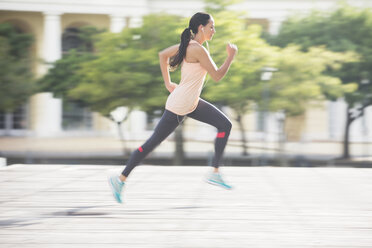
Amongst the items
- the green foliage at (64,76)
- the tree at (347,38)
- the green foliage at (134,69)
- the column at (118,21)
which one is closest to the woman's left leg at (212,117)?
the green foliage at (134,69)

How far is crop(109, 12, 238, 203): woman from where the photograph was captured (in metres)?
4.18

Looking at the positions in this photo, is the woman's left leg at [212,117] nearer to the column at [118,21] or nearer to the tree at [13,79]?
the tree at [13,79]

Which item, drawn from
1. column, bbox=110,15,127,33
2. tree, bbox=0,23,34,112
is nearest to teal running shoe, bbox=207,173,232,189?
tree, bbox=0,23,34,112

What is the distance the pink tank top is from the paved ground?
79 centimetres

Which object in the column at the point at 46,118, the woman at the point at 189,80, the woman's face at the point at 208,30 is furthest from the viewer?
the column at the point at 46,118

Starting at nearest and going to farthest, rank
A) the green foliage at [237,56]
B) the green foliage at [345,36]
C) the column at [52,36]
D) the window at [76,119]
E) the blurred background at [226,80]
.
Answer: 1. the green foliage at [237,56]
2. the blurred background at [226,80]
3. the green foliage at [345,36]
4. the column at [52,36]
5. the window at [76,119]

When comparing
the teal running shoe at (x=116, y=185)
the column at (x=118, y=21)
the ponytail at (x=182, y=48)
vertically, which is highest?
the column at (x=118, y=21)

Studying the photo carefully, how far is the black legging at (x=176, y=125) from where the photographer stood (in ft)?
14.2

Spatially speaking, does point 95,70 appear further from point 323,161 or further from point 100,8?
point 100,8

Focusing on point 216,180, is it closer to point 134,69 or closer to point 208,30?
point 208,30

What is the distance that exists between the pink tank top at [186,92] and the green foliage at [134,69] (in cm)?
1329

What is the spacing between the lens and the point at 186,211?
416cm

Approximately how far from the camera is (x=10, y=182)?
18.9 ft

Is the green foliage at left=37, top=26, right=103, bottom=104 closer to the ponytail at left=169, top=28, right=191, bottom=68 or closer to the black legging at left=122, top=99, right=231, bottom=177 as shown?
the black legging at left=122, top=99, right=231, bottom=177
